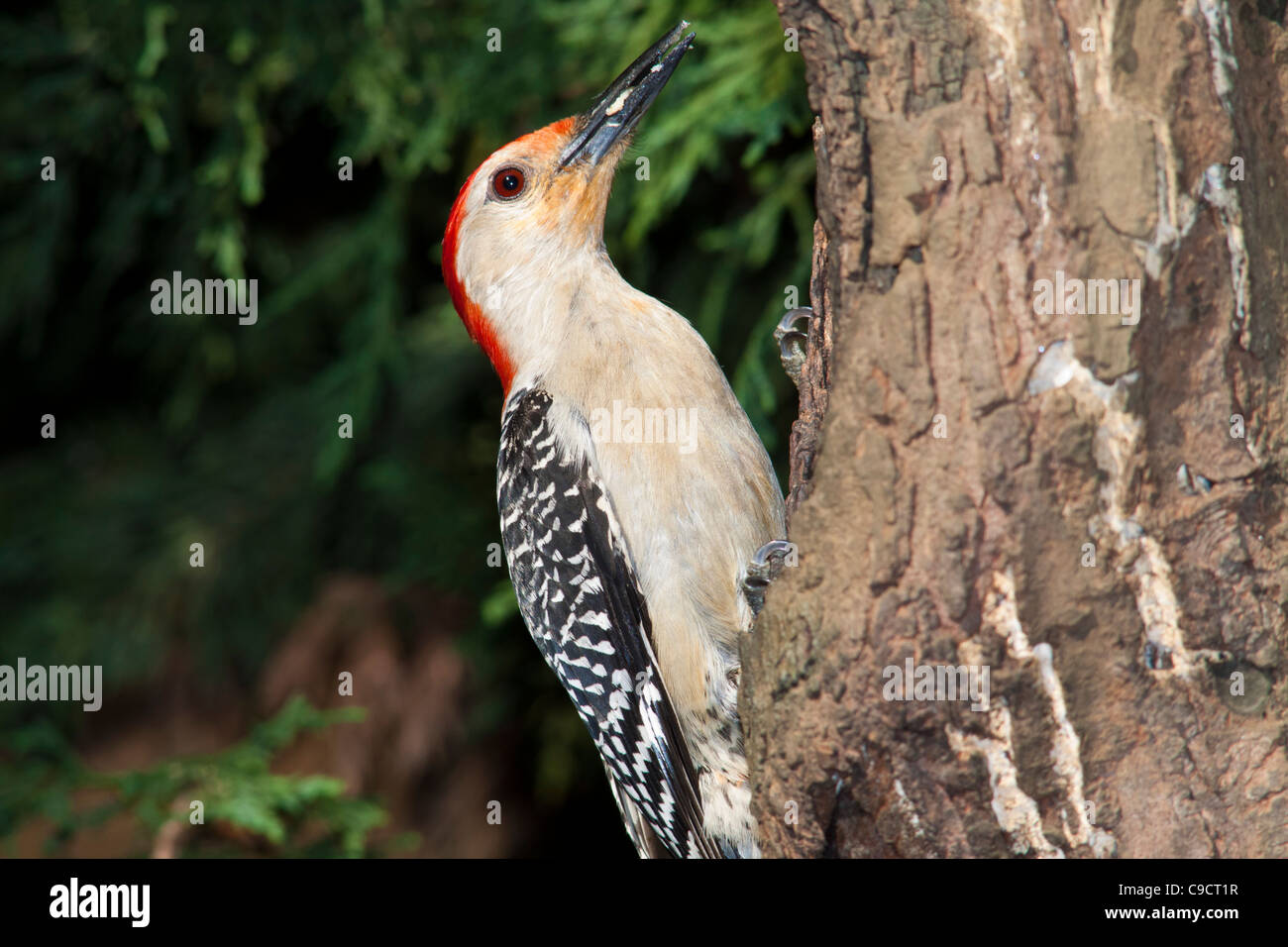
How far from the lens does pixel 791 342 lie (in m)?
3.46

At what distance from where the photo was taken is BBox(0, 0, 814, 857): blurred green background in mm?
4445

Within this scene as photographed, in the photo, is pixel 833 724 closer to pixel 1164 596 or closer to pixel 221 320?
pixel 1164 596

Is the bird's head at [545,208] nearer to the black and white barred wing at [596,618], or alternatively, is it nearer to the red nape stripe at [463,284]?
the red nape stripe at [463,284]

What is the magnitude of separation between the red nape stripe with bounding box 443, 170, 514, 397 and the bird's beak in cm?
36

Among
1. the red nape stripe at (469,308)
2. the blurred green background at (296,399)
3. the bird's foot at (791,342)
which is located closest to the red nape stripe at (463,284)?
the red nape stripe at (469,308)

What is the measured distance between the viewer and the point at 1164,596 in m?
2.14

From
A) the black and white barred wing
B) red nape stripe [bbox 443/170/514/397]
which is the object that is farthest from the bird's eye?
the black and white barred wing

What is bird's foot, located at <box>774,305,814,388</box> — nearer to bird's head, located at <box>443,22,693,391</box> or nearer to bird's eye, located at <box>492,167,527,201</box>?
bird's head, located at <box>443,22,693,391</box>

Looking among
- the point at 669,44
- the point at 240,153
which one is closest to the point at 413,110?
the point at 240,153

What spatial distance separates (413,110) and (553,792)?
3.32 m

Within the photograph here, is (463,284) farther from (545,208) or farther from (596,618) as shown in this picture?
(596,618)

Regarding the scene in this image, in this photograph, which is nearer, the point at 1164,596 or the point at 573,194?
the point at 1164,596

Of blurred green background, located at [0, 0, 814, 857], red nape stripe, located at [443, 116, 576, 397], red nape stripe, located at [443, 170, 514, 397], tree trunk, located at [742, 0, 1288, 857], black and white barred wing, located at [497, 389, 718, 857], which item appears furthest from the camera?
blurred green background, located at [0, 0, 814, 857]

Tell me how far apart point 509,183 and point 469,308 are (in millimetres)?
426
